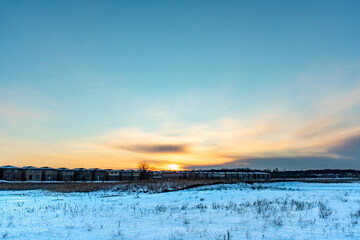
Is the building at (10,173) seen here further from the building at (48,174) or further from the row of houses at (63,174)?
the building at (48,174)

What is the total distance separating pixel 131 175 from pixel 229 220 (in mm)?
137573

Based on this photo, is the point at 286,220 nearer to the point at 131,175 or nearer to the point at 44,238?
the point at 44,238

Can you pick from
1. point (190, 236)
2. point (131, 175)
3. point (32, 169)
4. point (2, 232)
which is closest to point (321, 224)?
point (190, 236)

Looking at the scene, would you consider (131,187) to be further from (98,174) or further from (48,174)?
(98,174)

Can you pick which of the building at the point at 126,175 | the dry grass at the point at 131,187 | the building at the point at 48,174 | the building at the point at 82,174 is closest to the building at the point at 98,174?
the building at the point at 82,174

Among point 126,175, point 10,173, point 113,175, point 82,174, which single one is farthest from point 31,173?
point 126,175

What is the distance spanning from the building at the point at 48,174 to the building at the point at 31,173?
4.90ft

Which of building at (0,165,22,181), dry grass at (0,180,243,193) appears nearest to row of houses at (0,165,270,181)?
building at (0,165,22,181)

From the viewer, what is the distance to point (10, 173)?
102m

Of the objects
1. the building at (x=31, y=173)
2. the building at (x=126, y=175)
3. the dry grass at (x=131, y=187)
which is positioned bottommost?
the building at (x=126, y=175)

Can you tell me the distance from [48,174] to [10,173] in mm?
13590

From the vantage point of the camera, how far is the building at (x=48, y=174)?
355 ft

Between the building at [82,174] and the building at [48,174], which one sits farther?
the building at [82,174]

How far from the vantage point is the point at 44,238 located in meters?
7.84
